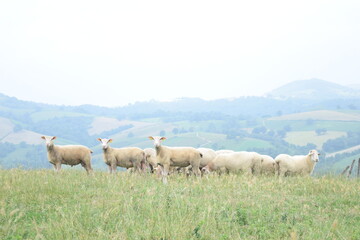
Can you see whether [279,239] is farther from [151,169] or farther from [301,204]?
[151,169]

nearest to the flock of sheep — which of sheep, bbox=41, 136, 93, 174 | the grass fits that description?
sheep, bbox=41, 136, 93, 174

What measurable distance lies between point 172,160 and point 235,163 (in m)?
3.61

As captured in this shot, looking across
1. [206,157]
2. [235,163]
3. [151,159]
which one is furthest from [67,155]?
[235,163]

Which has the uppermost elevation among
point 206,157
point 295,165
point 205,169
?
point 206,157

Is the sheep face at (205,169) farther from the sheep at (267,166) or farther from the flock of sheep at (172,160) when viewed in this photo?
the sheep at (267,166)

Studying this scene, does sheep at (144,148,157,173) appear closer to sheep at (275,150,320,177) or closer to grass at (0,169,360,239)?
sheep at (275,150,320,177)

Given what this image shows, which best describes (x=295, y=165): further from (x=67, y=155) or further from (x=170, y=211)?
(x=170, y=211)

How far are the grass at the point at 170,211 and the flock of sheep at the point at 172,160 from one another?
402 centimetres

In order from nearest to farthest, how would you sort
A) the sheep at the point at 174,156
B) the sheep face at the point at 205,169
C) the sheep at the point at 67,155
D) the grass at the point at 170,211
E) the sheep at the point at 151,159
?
the grass at the point at 170,211, the sheep at the point at 174,156, the sheep at the point at 67,155, the sheep face at the point at 205,169, the sheep at the point at 151,159

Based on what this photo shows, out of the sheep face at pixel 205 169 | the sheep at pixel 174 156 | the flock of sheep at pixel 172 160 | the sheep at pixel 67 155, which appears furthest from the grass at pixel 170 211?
the sheep face at pixel 205 169

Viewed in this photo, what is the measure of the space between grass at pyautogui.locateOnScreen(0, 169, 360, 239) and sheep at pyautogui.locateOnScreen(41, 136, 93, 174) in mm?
4983

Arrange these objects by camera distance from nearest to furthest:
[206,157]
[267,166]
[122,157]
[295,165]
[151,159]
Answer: [122,157] < [151,159] < [206,157] < [267,166] < [295,165]

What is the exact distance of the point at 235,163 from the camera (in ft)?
62.8

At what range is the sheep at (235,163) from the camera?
1911cm
